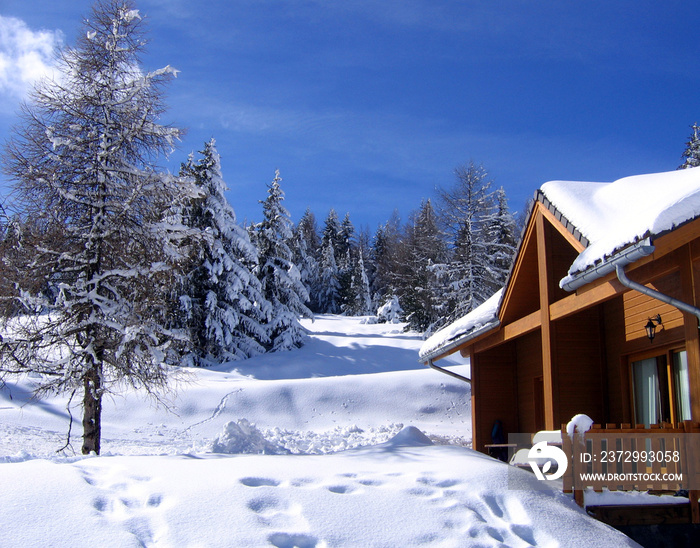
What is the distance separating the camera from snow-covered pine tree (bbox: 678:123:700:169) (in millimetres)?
32594

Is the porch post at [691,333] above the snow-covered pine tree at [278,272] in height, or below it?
below

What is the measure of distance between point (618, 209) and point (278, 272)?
23.2 metres

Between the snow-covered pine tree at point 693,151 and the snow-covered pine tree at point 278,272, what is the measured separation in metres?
22.5

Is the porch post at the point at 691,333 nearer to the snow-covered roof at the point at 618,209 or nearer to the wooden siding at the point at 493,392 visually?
the snow-covered roof at the point at 618,209

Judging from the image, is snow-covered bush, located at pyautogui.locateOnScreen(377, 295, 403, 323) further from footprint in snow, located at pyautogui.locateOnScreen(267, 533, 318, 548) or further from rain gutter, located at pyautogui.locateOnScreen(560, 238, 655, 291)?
footprint in snow, located at pyautogui.locateOnScreen(267, 533, 318, 548)

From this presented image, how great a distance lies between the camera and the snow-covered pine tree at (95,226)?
8773 millimetres

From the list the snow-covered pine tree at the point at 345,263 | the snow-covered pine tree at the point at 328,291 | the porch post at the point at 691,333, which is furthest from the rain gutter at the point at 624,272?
the snow-covered pine tree at the point at 328,291

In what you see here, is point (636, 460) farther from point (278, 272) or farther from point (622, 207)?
point (278, 272)

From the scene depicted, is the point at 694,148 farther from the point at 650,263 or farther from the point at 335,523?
the point at 335,523

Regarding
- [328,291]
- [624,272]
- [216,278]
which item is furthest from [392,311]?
[624,272]

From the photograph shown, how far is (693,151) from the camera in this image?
3328 cm

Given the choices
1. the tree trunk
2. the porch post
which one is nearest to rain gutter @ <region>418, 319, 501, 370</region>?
the porch post

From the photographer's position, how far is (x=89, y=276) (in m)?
9.20

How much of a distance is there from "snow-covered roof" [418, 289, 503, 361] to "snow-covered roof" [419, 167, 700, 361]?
0.09 feet
